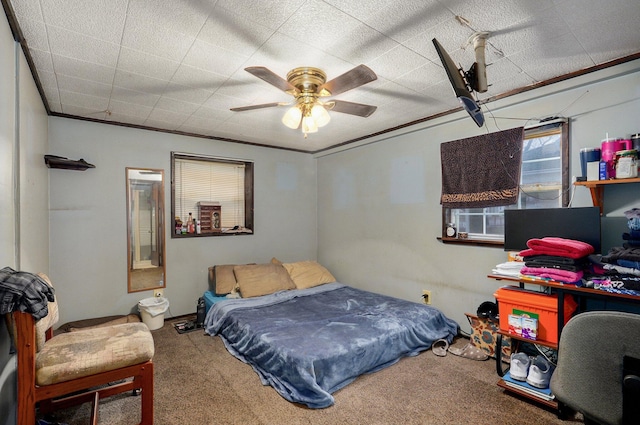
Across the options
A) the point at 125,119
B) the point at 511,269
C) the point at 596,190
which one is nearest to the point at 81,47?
the point at 125,119

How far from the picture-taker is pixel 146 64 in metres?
2.24

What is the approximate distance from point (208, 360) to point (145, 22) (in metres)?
2.66

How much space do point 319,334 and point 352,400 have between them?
1.90 ft

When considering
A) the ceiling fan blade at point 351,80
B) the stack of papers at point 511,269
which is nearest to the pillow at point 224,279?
the ceiling fan blade at point 351,80

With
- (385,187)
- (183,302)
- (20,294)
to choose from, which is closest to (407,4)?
(20,294)

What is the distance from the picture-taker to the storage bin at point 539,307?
207 cm

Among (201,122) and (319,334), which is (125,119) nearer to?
(201,122)

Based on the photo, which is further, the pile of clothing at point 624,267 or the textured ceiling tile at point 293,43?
the pile of clothing at point 624,267

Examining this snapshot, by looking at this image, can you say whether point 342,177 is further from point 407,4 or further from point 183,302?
point 407,4

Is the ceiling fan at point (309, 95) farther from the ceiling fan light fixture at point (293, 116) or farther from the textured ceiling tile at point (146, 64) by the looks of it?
the textured ceiling tile at point (146, 64)

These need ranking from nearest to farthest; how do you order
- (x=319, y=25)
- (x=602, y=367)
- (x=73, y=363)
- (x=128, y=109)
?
(x=602, y=367) → (x=73, y=363) → (x=319, y=25) → (x=128, y=109)

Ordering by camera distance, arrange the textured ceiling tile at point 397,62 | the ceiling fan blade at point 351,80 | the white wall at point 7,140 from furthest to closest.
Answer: the textured ceiling tile at point 397,62
the ceiling fan blade at point 351,80
the white wall at point 7,140

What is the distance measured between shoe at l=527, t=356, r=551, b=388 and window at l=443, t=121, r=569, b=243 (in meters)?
1.12

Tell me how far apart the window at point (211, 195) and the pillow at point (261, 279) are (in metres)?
0.71
